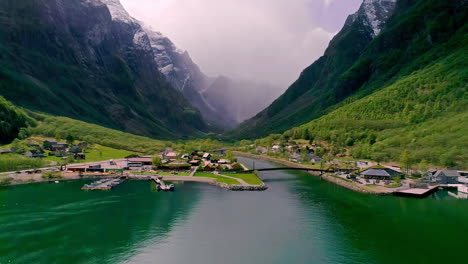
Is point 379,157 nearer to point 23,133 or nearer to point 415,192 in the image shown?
point 415,192

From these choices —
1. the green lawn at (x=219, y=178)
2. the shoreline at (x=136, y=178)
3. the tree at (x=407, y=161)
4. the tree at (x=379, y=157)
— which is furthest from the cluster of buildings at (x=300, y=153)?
the shoreline at (x=136, y=178)

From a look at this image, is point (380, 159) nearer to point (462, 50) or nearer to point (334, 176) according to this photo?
point (334, 176)

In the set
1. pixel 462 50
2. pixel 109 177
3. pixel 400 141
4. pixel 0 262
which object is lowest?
pixel 0 262

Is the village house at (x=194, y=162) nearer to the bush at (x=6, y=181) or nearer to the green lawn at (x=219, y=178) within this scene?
the green lawn at (x=219, y=178)

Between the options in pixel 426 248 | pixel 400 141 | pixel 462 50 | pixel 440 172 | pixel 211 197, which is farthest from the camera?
pixel 462 50

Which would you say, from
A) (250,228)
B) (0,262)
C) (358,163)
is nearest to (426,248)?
(250,228)

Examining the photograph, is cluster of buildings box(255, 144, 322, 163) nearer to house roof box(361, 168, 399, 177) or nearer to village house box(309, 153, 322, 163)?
village house box(309, 153, 322, 163)
